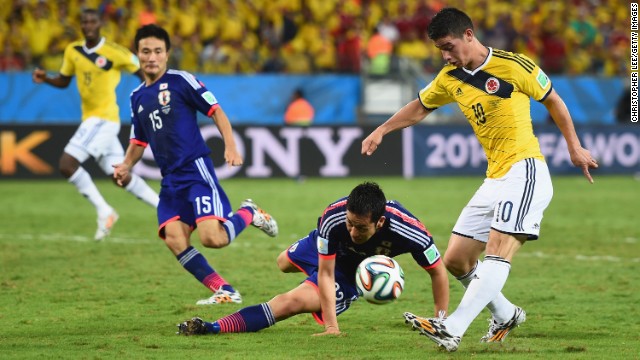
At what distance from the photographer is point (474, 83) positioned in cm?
679

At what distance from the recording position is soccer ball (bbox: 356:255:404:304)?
21.8 ft

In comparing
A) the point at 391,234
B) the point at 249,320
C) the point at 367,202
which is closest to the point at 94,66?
the point at 249,320

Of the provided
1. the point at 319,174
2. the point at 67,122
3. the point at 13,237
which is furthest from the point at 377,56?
the point at 13,237

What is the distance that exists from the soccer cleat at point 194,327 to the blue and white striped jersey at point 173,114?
177 cm

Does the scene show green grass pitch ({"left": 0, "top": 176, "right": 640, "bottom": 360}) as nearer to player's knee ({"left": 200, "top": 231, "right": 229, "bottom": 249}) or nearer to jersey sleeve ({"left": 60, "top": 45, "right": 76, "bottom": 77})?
player's knee ({"left": 200, "top": 231, "right": 229, "bottom": 249})

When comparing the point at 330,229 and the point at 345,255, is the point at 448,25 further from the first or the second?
the point at 345,255

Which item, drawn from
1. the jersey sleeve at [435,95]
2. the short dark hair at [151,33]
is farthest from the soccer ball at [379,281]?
the short dark hair at [151,33]

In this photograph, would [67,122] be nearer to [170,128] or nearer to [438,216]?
[438,216]

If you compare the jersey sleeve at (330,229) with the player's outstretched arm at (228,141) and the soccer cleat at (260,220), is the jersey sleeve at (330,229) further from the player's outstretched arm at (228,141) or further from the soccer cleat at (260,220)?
the soccer cleat at (260,220)

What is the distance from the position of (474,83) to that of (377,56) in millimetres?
17392

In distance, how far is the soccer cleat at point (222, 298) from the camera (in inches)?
328

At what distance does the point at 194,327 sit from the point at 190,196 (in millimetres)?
1615

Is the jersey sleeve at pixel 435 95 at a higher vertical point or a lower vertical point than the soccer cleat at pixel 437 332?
higher

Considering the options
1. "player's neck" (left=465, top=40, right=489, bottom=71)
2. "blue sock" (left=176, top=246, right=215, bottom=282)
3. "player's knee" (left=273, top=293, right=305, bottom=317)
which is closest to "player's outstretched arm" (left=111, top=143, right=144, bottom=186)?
"blue sock" (left=176, top=246, right=215, bottom=282)
